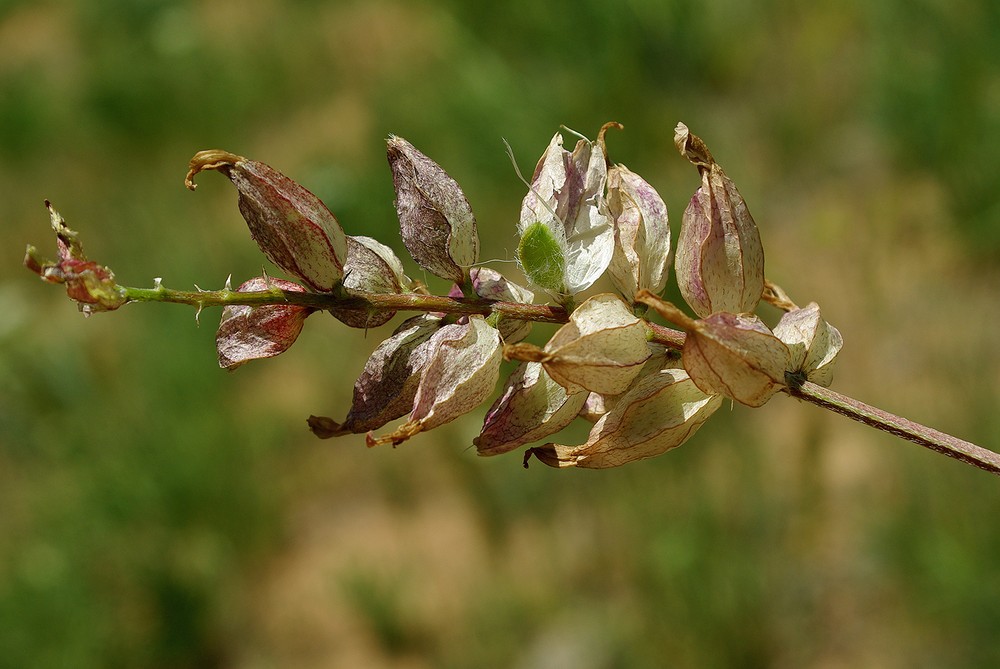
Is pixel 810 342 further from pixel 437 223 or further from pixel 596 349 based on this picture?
pixel 437 223

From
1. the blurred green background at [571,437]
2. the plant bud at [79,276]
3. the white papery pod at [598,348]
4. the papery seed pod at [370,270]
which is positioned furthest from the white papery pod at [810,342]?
the blurred green background at [571,437]

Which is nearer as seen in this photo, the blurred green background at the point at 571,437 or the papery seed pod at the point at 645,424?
the papery seed pod at the point at 645,424

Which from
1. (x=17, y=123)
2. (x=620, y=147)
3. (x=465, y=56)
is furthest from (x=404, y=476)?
(x=17, y=123)

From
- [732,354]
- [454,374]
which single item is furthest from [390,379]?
[732,354]

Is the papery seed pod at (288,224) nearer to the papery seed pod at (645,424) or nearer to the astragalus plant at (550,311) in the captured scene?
the astragalus plant at (550,311)

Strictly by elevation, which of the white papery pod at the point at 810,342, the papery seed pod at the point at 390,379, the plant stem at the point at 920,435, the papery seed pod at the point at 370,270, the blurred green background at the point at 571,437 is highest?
the plant stem at the point at 920,435

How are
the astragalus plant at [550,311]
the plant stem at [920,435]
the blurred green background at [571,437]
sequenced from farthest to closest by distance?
1. the blurred green background at [571,437]
2. the astragalus plant at [550,311]
3. the plant stem at [920,435]
